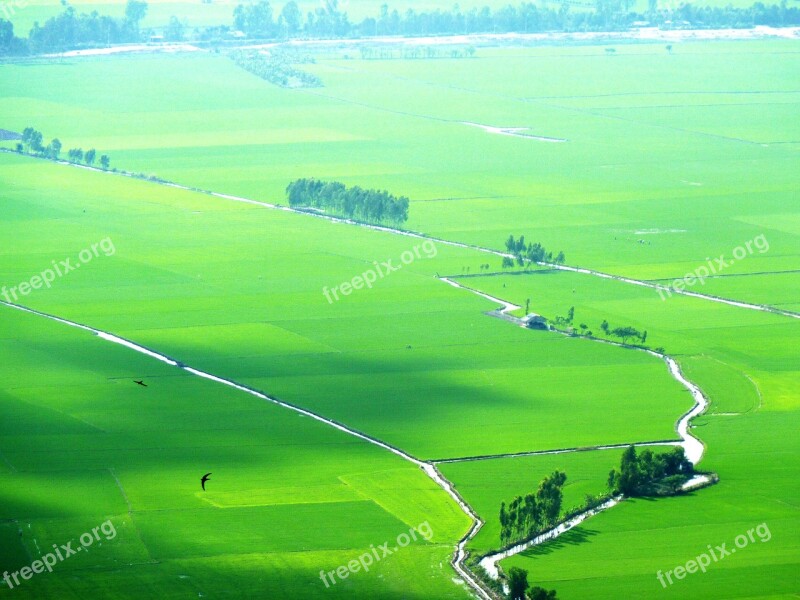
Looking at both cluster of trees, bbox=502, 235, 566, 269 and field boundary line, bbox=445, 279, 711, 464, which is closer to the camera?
field boundary line, bbox=445, 279, 711, 464

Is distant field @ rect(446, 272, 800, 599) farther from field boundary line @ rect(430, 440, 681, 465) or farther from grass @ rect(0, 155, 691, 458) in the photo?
grass @ rect(0, 155, 691, 458)

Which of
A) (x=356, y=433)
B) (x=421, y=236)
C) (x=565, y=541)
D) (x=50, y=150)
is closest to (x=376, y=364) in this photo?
(x=356, y=433)

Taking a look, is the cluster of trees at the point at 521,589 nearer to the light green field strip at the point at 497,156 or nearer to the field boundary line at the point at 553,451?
the field boundary line at the point at 553,451

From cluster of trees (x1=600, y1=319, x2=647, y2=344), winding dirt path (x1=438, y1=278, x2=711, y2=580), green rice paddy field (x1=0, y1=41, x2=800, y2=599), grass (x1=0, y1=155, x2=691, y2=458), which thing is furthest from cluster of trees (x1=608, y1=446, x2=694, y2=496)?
cluster of trees (x1=600, y1=319, x2=647, y2=344)

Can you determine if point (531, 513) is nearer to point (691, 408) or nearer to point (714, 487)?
point (714, 487)

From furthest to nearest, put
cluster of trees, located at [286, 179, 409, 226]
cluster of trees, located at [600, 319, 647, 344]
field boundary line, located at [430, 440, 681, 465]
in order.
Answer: cluster of trees, located at [286, 179, 409, 226], cluster of trees, located at [600, 319, 647, 344], field boundary line, located at [430, 440, 681, 465]

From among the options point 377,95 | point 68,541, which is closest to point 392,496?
point 68,541
